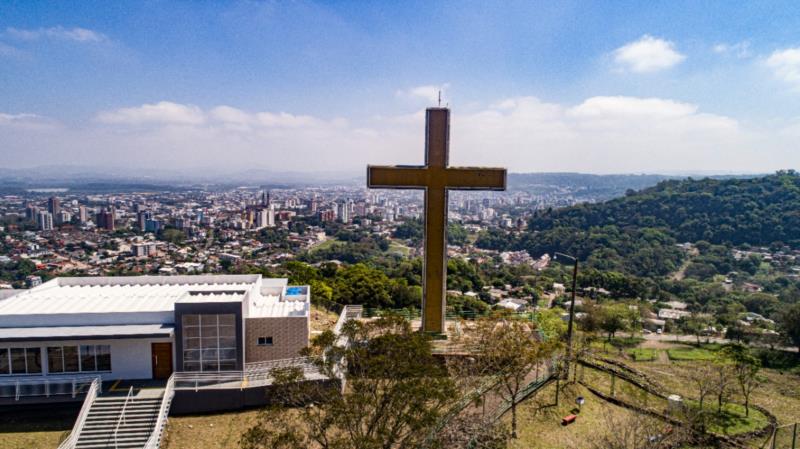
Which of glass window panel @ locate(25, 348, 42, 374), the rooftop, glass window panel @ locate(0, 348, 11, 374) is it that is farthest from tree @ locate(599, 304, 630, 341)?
glass window panel @ locate(0, 348, 11, 374)

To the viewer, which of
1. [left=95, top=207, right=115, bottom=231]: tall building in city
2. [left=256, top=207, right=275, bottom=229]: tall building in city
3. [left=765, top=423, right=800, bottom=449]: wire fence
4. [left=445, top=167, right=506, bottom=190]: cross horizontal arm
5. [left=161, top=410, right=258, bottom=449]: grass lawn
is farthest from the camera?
[left=256, top=207, right=275, bottom=229]: tall building in city

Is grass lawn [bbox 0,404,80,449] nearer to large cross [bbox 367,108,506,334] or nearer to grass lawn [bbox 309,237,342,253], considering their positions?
large cross [bbox 367,108,506,334]

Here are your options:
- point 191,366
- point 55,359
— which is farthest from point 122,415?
point 55,359

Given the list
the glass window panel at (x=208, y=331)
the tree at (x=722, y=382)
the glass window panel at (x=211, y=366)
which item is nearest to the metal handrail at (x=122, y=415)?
the glass window panel at (x=211, y=366)

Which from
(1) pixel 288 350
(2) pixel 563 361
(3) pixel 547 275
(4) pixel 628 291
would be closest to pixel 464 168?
(2) pixel 563 361

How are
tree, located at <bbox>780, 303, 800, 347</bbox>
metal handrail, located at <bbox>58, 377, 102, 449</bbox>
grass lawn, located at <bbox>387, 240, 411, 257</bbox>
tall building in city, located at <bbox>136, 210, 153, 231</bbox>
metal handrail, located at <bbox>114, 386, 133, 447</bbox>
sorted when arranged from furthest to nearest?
tall building in city, located at <bbox>136, 210, 153, 231</bbox>, grass lawn, located at <bbox>387, 240, 411, 257</bbox>, tree, located at <bbox>780, 303, 800, 347</bbox>, metal handrail, located at <bbox>114, 386, 133, 447</bbox>, metal handrail, located at <bbox>58, 377, 102, 449</bbox>

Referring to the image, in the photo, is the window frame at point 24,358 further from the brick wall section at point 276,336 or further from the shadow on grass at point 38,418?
the brick wall section at point 276,336
